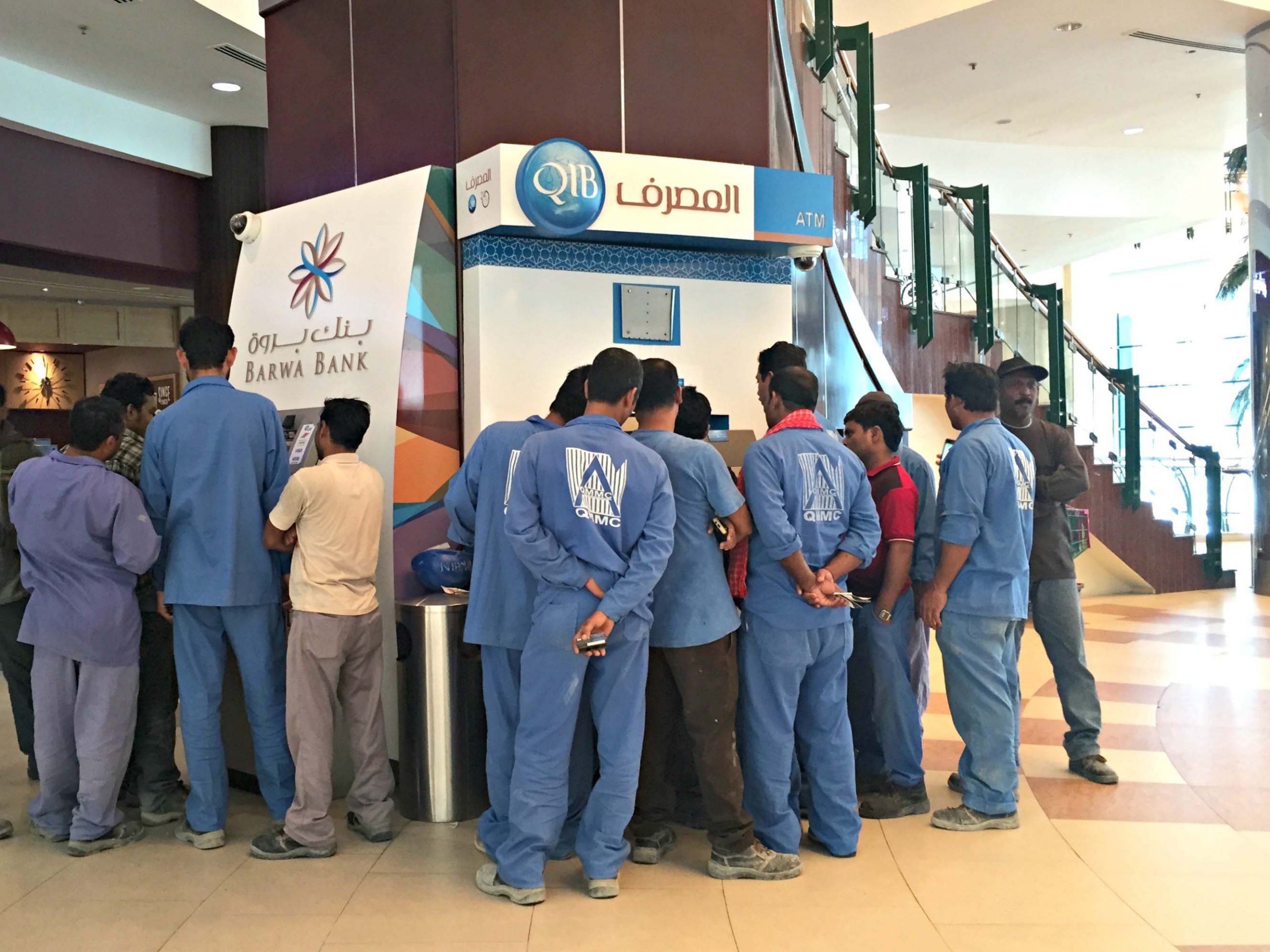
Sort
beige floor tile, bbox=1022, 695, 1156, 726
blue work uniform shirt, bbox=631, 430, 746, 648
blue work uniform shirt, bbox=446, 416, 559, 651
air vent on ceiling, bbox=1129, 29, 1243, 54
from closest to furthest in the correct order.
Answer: blue work uniform shirt, bbox=631, 430, 746, 648
blue work uniform shirt, bbox=446, 416, 559, 651
beige floor tile, bbox=1022, 695, 1156, 726
air vent on ceiling, bbox=1129, 29, 1243, 54

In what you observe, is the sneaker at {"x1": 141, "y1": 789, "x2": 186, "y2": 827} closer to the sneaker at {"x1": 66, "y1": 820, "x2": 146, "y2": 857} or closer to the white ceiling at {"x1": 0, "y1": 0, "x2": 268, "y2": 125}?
the sneaker at {"x1": 66, "y1": 820, "x2": 146, "y2": 857}

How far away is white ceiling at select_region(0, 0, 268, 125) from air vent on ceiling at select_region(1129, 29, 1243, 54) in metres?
7.76

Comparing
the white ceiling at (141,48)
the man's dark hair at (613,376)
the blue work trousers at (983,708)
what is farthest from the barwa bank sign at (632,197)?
the white ceiling at (141,48)

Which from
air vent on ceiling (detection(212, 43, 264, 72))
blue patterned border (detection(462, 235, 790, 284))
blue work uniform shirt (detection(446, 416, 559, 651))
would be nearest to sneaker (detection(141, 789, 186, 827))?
blue work uniform shirt (detection(446, 416, 559, 651))

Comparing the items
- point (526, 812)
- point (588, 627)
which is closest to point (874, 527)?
point (588, 627)

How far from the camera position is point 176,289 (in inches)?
454

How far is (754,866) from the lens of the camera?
3.49m

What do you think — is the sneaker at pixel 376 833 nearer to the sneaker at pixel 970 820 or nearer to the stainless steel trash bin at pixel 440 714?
the stainless steel trash bin at pixel 440 714

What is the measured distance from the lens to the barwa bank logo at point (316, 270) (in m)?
4.79

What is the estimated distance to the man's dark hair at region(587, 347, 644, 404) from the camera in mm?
3340

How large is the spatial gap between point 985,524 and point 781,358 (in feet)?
3.13

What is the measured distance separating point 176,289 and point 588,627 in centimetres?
→ 989

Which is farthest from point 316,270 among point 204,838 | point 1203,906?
point 1203,906

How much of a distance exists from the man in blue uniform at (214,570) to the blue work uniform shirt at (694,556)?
144 cm
